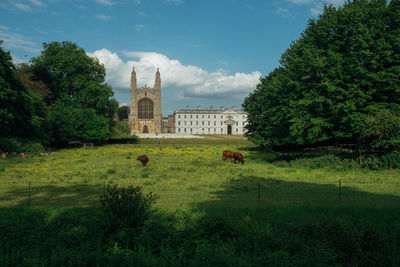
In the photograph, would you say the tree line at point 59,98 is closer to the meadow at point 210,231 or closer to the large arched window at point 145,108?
the meadow at point 210,231

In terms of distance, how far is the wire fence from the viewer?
35.0 feet

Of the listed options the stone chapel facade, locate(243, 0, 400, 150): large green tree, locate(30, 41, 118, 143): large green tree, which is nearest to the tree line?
locate(30, 41, 118, 143): large green tree

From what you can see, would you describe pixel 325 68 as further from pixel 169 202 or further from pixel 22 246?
pixel 22 246

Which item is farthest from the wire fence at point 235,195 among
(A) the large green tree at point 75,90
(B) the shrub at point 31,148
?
(A) the large green tree at point 75,90

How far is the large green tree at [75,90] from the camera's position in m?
44.1

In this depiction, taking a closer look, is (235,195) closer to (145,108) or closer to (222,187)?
(222,187)

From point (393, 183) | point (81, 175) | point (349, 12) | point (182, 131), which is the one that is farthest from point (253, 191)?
point (182, 131)

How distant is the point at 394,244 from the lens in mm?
7520

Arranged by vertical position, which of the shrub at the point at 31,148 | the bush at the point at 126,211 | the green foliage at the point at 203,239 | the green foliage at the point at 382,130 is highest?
the green foliage at the point at 382,130

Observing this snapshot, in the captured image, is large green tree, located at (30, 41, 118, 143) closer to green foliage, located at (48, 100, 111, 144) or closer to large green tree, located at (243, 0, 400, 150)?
green foliage, located at (48, 100, 111, 144)

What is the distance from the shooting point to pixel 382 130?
733 inches

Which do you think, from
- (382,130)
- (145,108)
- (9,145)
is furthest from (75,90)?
(145,108)

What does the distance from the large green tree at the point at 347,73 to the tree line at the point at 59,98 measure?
27.7 m

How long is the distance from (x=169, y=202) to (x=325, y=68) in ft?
58.6
